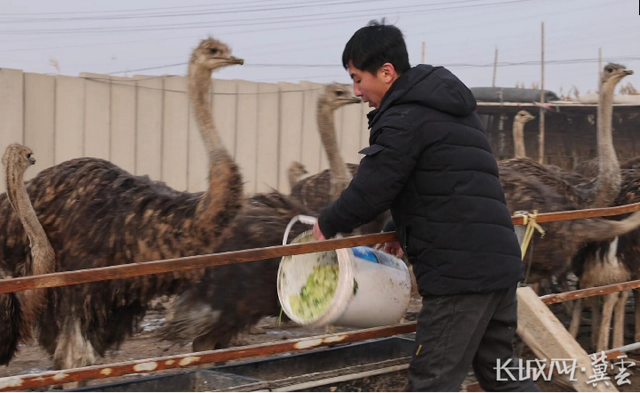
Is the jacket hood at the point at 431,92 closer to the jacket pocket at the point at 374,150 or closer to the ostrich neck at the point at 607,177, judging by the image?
the jacket pocket at the point at 374,150

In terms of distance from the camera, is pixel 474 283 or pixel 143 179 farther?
pixel 143 179

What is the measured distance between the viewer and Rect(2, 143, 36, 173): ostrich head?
176 inches

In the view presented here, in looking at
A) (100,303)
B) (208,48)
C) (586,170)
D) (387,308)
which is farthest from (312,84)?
(387,308)

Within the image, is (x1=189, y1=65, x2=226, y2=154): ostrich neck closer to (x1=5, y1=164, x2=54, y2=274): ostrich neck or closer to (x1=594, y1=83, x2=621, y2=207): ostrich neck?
(x1=5, y1=164, x2=54, y2=274): ostrich neck

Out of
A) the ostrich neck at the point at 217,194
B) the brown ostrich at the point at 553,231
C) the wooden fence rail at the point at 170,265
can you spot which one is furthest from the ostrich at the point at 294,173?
the wooden fence rail at the point at 170,265

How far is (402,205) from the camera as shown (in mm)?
2898

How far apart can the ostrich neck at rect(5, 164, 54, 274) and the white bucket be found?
1613 mm

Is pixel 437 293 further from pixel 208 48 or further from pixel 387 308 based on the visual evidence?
pixel 208 48

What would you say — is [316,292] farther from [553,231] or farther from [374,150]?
[553,231]

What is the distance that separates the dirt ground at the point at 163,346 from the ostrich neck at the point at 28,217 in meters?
0.92

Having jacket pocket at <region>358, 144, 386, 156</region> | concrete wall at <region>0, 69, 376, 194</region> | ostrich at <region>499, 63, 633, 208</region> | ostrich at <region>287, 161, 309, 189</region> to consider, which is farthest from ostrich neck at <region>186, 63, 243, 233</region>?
concrete wall at <region>0, 69, 376, 194</region>

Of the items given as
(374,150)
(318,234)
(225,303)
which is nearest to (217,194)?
(225,303)

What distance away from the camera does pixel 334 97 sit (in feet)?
21.5

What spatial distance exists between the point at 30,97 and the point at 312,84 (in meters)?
4.54
